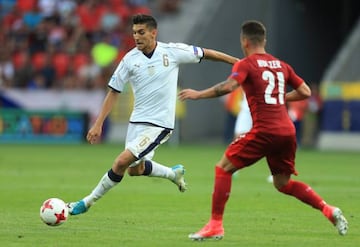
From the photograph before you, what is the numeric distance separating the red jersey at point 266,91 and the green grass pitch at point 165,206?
1183 mm

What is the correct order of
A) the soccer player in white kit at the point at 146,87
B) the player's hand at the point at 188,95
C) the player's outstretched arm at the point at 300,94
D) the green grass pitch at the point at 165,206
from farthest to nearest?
the soccer player in white kit at the point at 146,87
the player's outstretched arm at the point at 300,94
the green grass pitch at the point at 165,206
the player's hand at the point at 188,95

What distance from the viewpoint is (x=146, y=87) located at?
1296cm

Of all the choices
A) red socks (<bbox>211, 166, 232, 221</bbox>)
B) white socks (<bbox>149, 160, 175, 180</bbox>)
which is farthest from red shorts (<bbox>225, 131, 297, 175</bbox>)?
white socks (<bbox>149, 160, 175, 180</bbox>)

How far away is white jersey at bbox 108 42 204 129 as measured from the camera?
12898 millimetres

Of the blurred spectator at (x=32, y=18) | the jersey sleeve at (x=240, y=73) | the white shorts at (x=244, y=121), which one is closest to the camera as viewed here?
the jersey sleeve at (x=240, y=73)

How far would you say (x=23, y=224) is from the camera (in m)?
12.4

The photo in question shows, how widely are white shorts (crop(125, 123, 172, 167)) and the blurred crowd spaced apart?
2252cm

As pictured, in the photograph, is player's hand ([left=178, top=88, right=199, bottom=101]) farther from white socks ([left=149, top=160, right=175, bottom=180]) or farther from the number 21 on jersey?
white socks ([left=149, top=160, right=175, bottom=180])

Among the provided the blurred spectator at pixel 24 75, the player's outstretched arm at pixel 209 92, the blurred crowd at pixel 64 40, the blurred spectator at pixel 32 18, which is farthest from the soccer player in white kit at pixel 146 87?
the blurred spectator at pixel 32 18

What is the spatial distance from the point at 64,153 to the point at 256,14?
11.1m

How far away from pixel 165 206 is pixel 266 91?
4436 millimetres

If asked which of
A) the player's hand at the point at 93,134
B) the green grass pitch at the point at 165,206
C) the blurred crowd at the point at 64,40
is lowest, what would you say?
the green grass pitch at the point at 165,206

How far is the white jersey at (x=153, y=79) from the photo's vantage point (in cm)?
1290

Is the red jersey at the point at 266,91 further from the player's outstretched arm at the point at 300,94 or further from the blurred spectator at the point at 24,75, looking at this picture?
the blurred spectator at the point at 24,75
